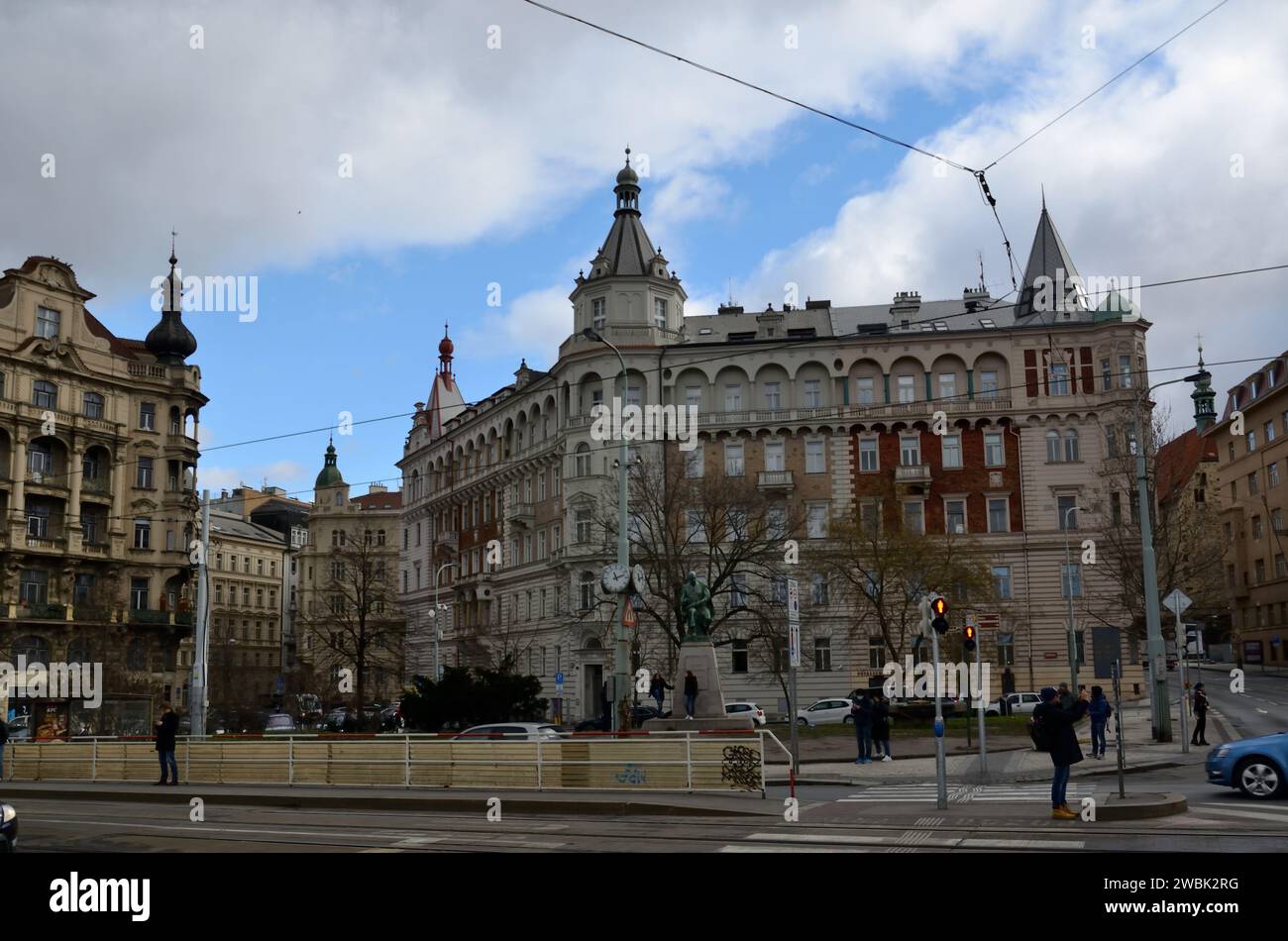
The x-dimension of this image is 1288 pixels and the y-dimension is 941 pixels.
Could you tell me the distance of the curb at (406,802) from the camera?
59.5ft

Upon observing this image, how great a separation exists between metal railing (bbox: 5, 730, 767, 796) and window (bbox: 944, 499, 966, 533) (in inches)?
1653

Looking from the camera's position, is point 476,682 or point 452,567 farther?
point 452,567

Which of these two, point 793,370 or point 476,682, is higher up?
point 793,370

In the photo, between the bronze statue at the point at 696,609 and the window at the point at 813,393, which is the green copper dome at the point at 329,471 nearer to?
the window at the point at 813,393

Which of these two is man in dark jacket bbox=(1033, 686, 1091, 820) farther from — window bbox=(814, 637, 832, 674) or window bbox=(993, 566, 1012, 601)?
window bbox=(993, 566, 1012, 601)

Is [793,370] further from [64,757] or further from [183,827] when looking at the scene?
[183,827]

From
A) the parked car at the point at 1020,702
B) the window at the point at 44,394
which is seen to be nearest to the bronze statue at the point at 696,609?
the parked car at the point at 1020,702

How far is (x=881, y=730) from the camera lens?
2856cm

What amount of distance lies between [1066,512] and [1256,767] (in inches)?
1782

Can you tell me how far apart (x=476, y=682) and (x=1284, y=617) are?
60.8 meters

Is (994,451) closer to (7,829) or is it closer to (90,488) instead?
(90,488)

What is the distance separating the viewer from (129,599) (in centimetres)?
6981

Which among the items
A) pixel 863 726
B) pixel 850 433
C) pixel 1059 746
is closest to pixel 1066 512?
pixel 850 433
